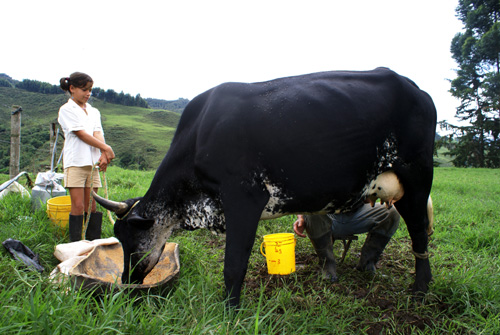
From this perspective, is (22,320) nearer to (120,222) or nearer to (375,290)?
(120,222)

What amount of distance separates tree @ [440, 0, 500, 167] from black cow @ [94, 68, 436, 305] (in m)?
26.7

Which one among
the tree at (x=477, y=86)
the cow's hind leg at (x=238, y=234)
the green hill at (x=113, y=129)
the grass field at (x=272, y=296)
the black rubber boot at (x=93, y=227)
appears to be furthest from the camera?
the green hill at (x=113, y=129)

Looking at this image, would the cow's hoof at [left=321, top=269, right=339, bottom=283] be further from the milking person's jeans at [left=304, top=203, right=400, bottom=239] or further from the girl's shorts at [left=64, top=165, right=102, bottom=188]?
the girl's shorts at [left=64, top=165, right=102, bottom=188]

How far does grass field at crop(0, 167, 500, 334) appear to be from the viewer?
6.68 ft

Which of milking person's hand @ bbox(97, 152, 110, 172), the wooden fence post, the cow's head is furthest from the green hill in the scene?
the cow's head

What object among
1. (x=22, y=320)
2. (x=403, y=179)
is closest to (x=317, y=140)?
(x=403, y=179)

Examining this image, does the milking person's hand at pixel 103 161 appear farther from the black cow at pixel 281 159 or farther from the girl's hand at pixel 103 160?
the black cow at pixel 281 159

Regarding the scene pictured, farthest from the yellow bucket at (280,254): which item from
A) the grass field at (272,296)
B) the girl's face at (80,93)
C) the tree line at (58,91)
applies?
the tree line at (58,91)

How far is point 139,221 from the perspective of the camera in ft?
10.2

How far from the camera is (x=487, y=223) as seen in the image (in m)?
5.29

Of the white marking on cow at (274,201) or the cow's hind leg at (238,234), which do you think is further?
the white marking on cow at (274,201)

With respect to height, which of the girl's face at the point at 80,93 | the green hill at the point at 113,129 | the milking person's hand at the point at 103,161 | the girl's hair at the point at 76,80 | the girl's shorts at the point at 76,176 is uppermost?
the girl's hair at the point at 76,80

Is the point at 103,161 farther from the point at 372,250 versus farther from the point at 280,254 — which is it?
the point at 372,250

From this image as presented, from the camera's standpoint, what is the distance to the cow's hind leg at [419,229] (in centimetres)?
322
